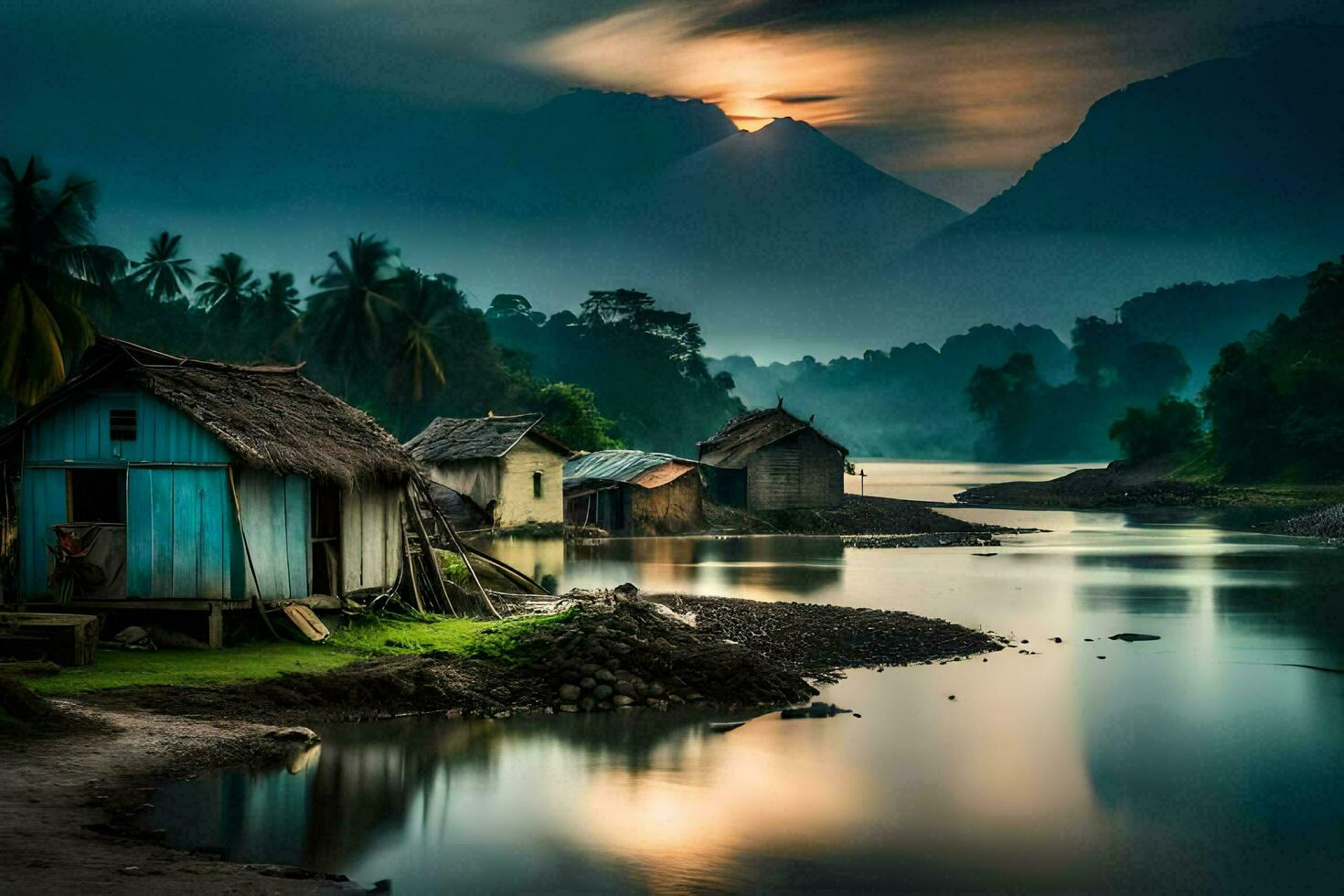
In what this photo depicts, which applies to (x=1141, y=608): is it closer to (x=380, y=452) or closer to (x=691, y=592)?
(x=691, y=592)

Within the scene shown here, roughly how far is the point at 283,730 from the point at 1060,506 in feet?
206

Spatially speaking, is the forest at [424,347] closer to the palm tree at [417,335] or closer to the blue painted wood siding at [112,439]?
the palm tree at [417,335]

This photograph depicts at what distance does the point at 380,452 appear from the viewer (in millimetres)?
19734

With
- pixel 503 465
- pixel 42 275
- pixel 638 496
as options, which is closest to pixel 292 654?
pixel 42 275

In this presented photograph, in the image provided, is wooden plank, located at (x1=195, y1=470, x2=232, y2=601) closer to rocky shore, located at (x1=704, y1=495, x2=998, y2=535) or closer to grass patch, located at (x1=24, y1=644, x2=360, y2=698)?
grass patch, located at (x1=24, y1=644, x2=360, y2=698)

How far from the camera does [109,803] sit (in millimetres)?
10836

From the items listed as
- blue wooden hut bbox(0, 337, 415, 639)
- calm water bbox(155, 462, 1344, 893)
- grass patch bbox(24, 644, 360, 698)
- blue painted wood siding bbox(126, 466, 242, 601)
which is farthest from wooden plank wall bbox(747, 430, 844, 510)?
blue painted wood siding bbox(126, 466, 242, 601)

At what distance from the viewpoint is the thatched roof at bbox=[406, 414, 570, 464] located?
45.0 meters

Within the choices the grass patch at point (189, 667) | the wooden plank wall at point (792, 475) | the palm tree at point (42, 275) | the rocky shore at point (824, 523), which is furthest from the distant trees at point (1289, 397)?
the grass patch at point (189, 667)

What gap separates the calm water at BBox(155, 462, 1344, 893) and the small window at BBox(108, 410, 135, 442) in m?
5.67

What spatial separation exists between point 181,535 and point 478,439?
1136 inches

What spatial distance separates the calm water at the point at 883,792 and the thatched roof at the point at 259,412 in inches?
174

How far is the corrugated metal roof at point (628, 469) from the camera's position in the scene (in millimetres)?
47344

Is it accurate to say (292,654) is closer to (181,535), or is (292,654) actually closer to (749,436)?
(181,535)
